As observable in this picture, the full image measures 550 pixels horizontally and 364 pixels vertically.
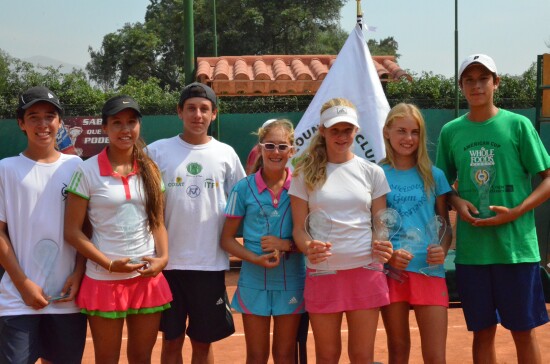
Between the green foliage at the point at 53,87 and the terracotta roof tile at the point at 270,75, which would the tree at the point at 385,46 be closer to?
the green foliage at the point at 53,87

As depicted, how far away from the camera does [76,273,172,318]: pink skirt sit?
3.44 meters

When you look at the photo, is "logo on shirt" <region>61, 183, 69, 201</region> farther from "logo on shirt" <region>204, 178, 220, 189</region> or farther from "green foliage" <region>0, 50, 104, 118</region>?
"green foliage" <region>0, 50, 104, 118</region>

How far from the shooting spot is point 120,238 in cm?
347

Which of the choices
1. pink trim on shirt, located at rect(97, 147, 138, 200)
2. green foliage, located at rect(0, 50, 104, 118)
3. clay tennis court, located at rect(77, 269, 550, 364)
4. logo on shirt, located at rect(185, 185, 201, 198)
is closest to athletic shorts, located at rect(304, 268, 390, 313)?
logo on shirt, located at rect(185, 185, 201, 198)

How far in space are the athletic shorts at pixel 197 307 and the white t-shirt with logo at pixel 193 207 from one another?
3.7 inches

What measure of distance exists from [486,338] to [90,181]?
2168 mm

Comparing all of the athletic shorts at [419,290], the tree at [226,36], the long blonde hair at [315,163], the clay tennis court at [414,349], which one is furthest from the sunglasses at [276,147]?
the tree at [226,36]

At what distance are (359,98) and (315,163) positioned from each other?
1.31 m

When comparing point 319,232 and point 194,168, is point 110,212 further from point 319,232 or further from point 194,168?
point 319,232

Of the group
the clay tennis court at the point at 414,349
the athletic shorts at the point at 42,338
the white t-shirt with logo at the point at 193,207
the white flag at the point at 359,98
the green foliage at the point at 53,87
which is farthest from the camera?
the green foliage at the point at 53,87

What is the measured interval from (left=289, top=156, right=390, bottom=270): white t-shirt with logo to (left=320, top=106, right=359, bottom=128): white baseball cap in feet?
0.76

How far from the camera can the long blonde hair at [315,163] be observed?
3580mm

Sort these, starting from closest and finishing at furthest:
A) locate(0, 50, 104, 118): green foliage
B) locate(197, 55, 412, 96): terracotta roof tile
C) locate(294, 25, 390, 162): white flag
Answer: locate(294, 25, 390, 162): white flag, locate(197, 55, 412, 96): terracotta roof tile, locate(0, 50, 104, 118): green foliage

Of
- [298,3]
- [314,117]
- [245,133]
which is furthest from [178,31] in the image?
[314,117]
